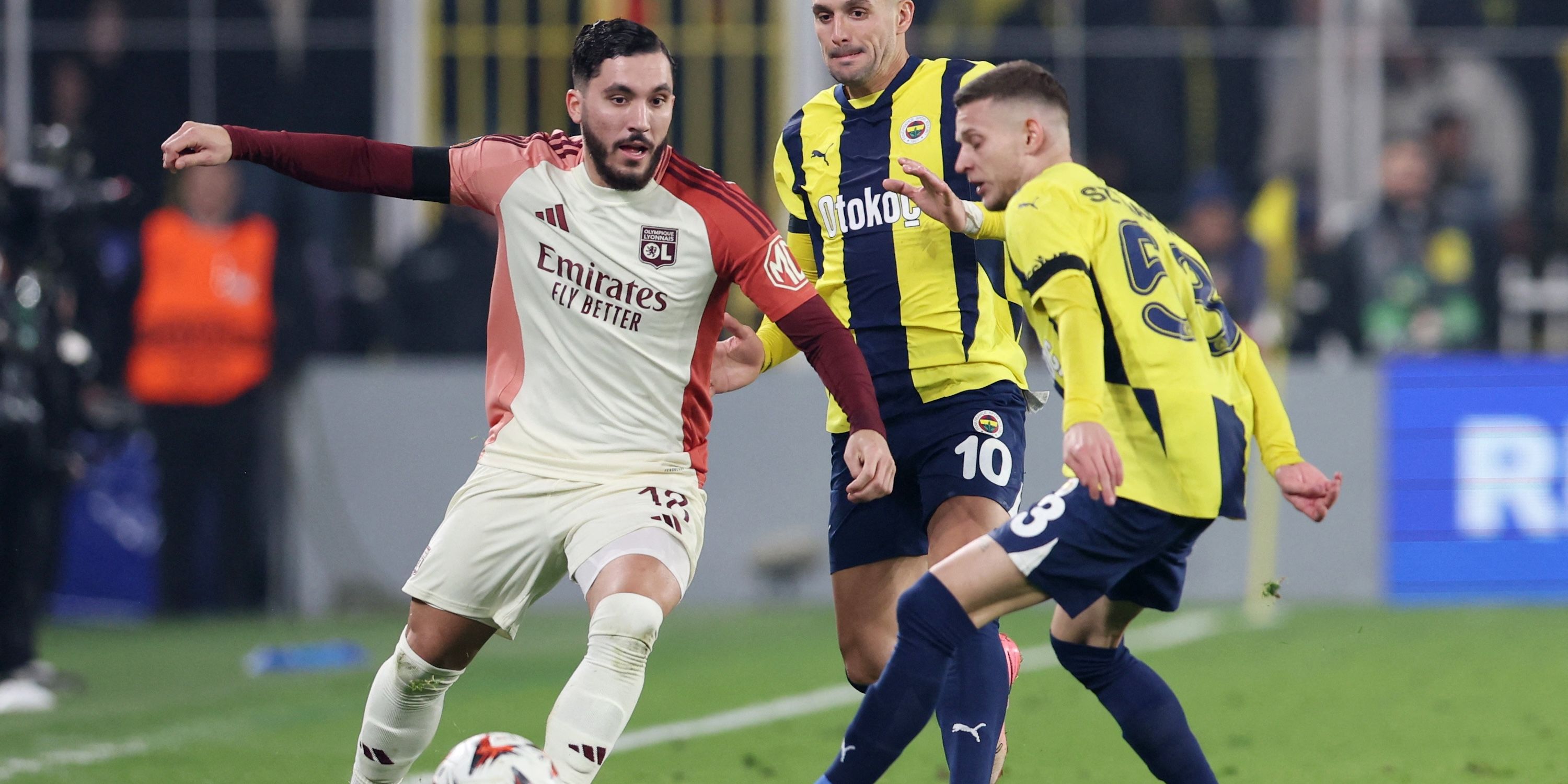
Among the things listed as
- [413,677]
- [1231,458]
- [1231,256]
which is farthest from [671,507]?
Result: [1231,256]

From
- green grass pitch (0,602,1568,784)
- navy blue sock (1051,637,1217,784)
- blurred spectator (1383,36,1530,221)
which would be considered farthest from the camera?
blurred spectator (1383,36,1530,221)

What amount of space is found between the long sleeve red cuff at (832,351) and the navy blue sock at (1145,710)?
2.45 feet

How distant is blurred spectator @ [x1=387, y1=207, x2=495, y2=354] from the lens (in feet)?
39.1

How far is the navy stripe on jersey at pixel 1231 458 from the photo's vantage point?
15.6ft

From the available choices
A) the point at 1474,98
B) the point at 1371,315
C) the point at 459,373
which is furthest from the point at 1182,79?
the point at 459,373

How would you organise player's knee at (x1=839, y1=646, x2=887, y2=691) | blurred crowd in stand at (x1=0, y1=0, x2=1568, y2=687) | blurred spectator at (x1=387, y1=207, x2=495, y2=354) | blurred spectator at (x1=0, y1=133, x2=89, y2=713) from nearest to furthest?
player's knee at (x1=839, y1=646, x2=887, y2=691) < blurred spectator at (x1=0, y1=133, x2=89, y2=713) < blurred crowd in stand at (x1=0, y1=0, x2=1568, y2=687) < blurred spectator at (x1=387, y1=207, x2=495, y2=354)

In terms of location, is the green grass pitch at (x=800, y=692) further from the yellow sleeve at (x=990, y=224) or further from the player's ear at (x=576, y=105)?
the player's ear at (x=576, y=105)

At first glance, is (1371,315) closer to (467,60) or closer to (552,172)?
(467,60)

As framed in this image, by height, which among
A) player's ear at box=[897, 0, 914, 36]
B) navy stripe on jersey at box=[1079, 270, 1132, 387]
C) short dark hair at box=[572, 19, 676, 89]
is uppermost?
player's ear at box=[897, 0, 914, 36]

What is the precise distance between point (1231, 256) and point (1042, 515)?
26.2ft

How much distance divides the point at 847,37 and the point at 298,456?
638 cm

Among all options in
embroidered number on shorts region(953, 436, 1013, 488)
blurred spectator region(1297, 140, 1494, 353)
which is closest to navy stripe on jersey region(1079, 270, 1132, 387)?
embroidered number on shorts region(953, 436, 1013, 488)

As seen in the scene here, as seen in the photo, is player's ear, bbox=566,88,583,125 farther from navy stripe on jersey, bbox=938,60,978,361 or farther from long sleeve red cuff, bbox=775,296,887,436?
navy stripe on jersey, bbox=938,60,978,361

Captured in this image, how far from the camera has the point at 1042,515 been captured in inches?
187
